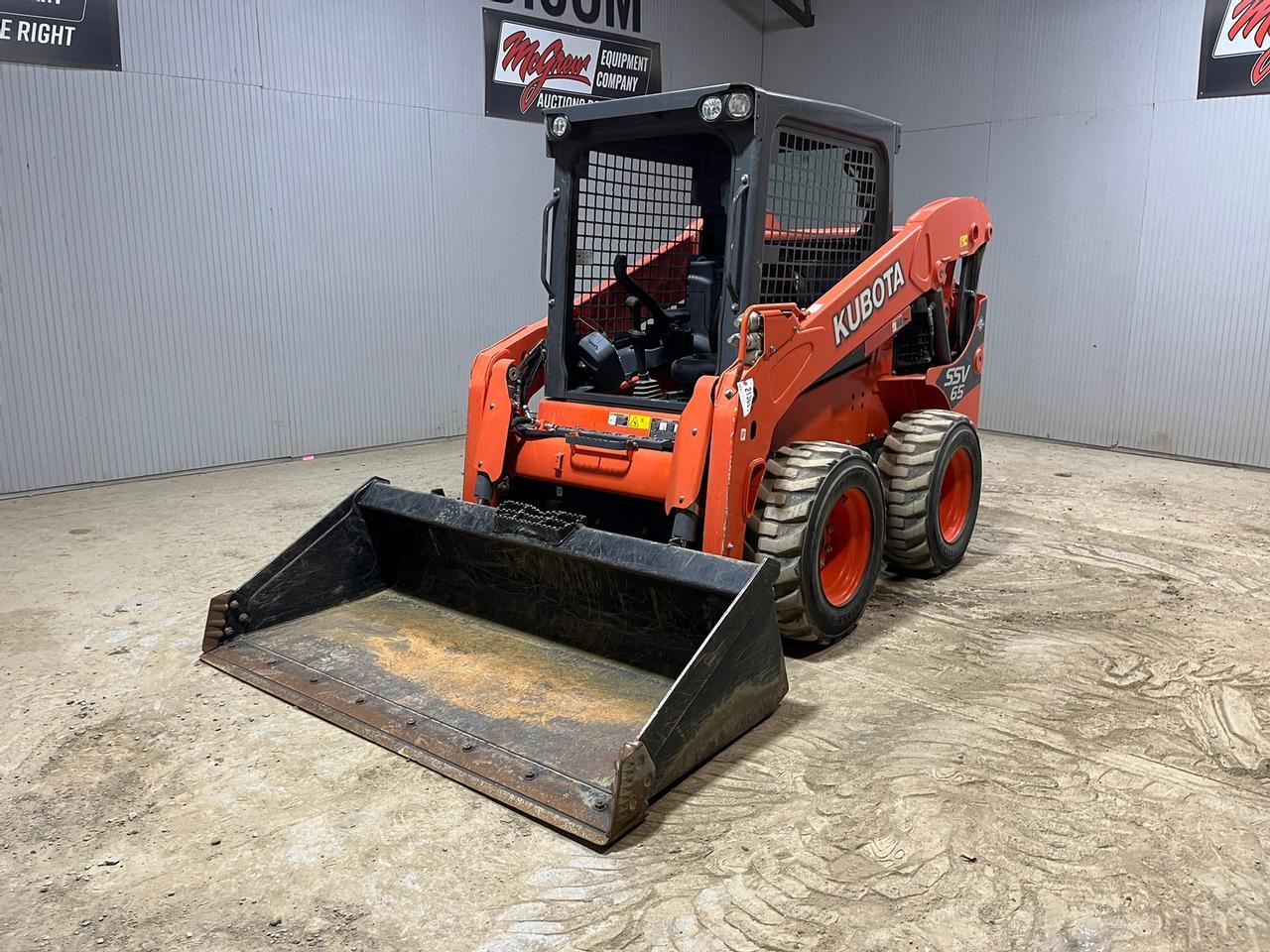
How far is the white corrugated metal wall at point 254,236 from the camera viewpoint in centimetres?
640

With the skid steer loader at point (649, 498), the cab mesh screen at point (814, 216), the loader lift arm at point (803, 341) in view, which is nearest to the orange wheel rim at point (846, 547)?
the skid steer loader at point (649, 498)

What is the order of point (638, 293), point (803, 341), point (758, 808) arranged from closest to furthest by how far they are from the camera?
point (758, 808) → point (803, 341) → point (638, 293)

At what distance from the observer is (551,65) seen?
8828 millimetres

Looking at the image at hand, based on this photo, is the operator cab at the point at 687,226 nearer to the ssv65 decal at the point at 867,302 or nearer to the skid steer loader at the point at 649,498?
the skid steer loader at the point at 649,498

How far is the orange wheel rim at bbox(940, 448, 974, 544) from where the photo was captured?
5.13m

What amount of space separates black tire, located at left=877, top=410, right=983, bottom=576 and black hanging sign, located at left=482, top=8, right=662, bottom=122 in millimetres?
5296

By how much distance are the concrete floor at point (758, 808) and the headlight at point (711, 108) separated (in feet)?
7.00

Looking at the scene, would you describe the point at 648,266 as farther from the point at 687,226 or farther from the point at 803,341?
the point at 803,341

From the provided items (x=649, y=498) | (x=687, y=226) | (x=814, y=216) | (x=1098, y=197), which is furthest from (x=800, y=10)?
(x=649, y=498)

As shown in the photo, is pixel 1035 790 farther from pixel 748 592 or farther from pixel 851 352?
pixel 851 352

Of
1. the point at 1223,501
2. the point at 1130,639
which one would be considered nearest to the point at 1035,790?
the point at 1130,639

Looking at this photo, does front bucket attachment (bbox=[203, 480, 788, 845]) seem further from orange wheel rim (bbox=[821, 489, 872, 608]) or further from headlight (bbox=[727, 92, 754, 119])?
headlight (bbox=[727, 92, 754, 119])

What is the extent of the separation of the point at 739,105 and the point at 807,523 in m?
1.59

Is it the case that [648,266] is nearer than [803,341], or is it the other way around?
[803,341]
